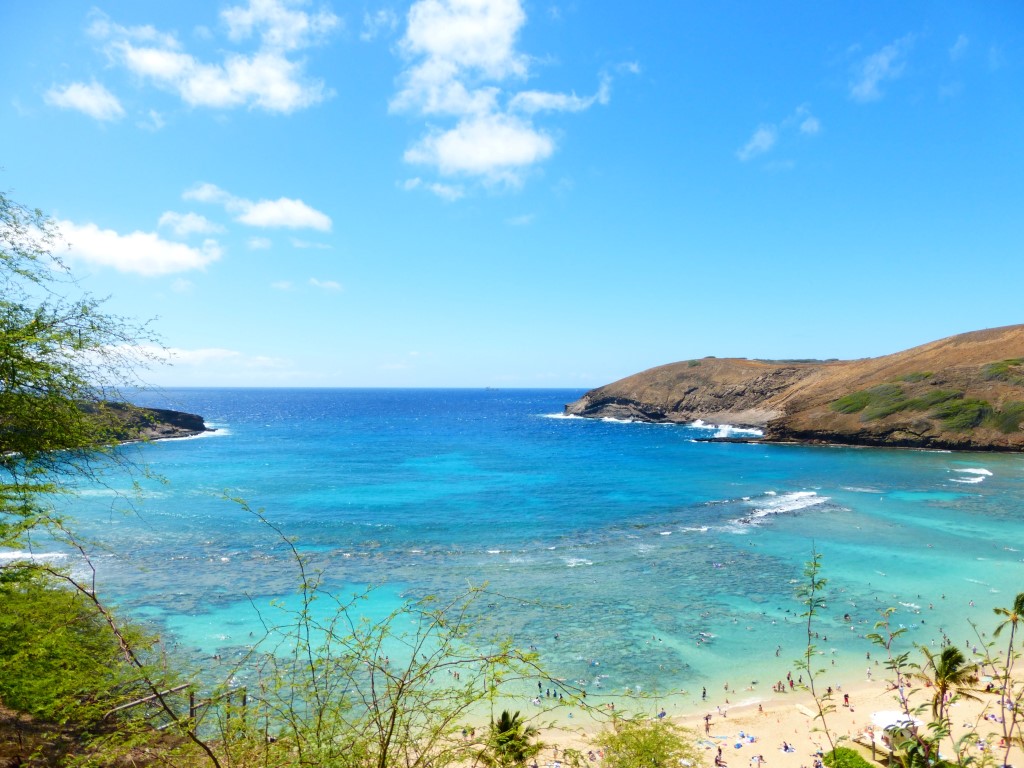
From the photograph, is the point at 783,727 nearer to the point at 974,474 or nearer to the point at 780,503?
the point at 780,503

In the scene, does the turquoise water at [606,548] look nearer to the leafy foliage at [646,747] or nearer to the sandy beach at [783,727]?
the sandy beach at [783,727]

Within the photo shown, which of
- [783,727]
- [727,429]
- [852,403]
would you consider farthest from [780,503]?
[727,429]

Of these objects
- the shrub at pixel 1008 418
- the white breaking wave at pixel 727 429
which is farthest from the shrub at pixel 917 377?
the white breaking wave at pixel 727 429

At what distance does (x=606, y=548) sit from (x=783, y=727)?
1930 cm

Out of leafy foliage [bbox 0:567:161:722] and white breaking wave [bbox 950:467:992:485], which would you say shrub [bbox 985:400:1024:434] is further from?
leafy foliage [bbox 0:567:161:722]

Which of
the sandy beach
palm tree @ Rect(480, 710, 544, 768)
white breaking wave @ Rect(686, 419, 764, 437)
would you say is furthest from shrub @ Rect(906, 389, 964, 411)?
palm tree @ Rect(480, 710, 544, 768)

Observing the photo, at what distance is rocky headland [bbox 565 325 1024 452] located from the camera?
8712cm

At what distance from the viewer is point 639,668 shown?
24.2 m

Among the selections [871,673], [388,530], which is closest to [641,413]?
[388,530]

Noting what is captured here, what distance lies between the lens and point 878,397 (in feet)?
324

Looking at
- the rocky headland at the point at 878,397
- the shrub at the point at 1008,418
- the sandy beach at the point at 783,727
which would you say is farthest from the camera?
the rocky headland at the point at 878,397

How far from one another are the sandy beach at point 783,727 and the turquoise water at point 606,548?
1419 millimetres

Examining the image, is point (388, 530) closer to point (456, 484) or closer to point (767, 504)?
point (456, 484)

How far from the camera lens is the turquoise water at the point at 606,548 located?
27.0 m
